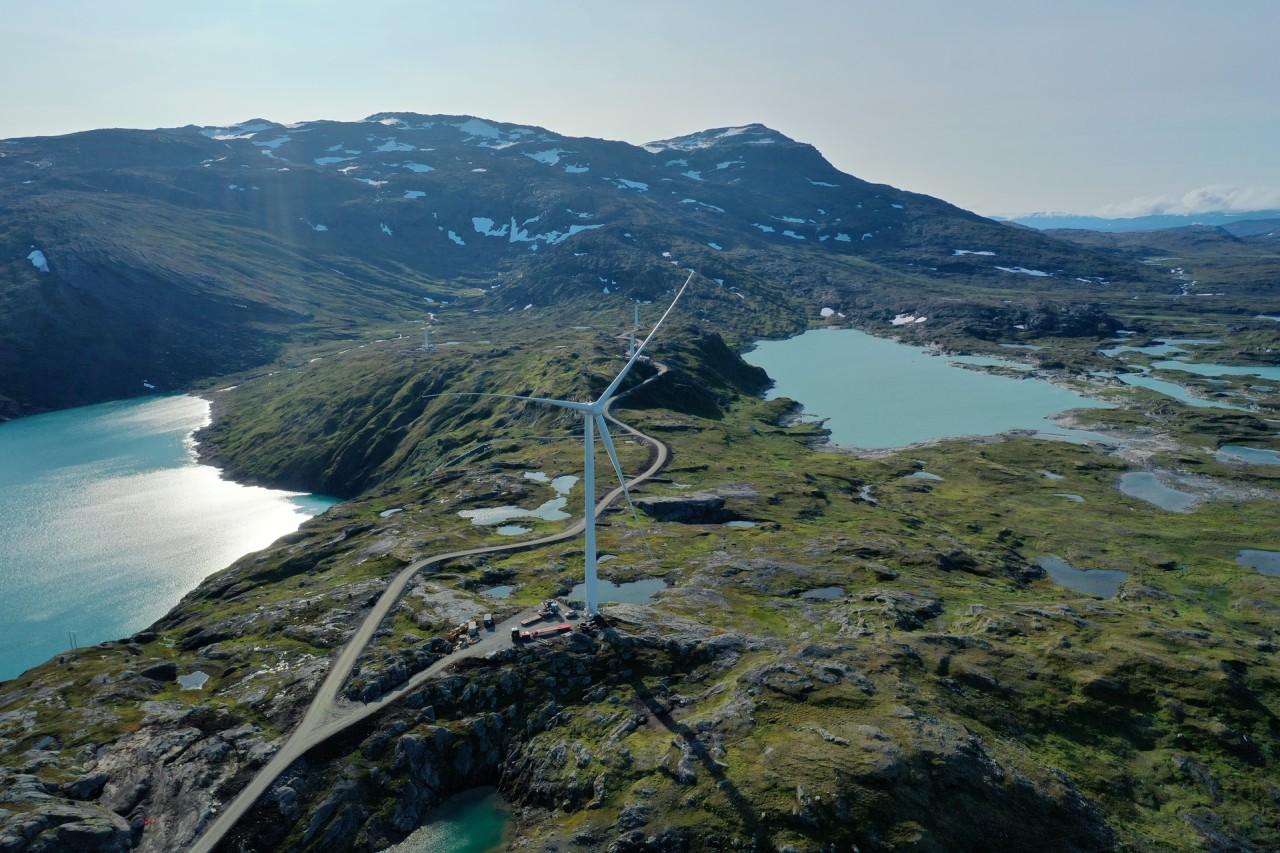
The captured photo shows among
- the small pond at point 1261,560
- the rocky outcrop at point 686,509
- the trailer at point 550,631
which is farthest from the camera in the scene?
the rocky outcrop at point 686,509

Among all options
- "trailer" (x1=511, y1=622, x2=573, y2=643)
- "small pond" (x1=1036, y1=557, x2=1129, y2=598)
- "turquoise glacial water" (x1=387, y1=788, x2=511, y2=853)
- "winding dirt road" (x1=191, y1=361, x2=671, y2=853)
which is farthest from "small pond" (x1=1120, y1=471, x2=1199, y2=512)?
"turquoise glacial water" (x1=387, y1=788, x2=511, y2=853)

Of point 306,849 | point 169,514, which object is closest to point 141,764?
point 306,849

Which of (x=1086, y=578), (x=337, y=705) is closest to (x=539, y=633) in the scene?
(x=337, y=705)

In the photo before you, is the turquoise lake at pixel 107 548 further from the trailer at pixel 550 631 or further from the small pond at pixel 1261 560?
the small pond at pixel 1261 560

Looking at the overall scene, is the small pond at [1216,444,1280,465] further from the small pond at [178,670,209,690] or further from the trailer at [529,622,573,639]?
the small pond at [178,670,209,690]

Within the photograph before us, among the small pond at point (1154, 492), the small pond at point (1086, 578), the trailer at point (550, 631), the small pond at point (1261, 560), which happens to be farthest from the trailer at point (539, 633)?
the small pond at point (1154, 492)

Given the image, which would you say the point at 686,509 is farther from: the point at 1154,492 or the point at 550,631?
the point at 1154,492
